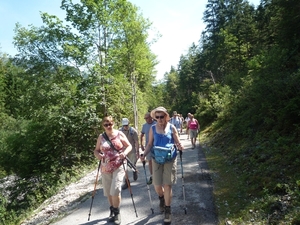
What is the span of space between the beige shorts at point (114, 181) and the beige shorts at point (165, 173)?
68cm

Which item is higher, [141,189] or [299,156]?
[299,156]

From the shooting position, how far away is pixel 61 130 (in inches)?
560

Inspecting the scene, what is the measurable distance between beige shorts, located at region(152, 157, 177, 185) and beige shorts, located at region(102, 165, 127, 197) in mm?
680

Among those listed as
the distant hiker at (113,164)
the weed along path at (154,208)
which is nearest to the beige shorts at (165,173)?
the distant hiker at (113,164)

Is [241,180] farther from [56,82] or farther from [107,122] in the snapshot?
[56,82]

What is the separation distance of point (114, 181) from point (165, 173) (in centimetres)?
99

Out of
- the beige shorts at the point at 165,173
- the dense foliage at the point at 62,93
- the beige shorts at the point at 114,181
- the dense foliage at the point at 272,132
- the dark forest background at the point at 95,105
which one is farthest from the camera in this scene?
the dense foliage at the point at 62,93

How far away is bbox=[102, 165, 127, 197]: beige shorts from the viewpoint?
4775mm

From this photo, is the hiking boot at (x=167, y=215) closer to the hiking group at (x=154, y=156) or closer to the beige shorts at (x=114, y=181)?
the hiking group at (x=154, y=156)

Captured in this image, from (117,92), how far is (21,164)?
23.9 feet

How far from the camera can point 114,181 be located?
479 centimetres

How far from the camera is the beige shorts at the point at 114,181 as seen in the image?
15.7 feet

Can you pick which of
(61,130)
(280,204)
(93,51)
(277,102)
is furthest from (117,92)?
(280,204)

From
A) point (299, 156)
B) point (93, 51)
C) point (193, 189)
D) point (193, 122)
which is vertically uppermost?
point (93, 51)
